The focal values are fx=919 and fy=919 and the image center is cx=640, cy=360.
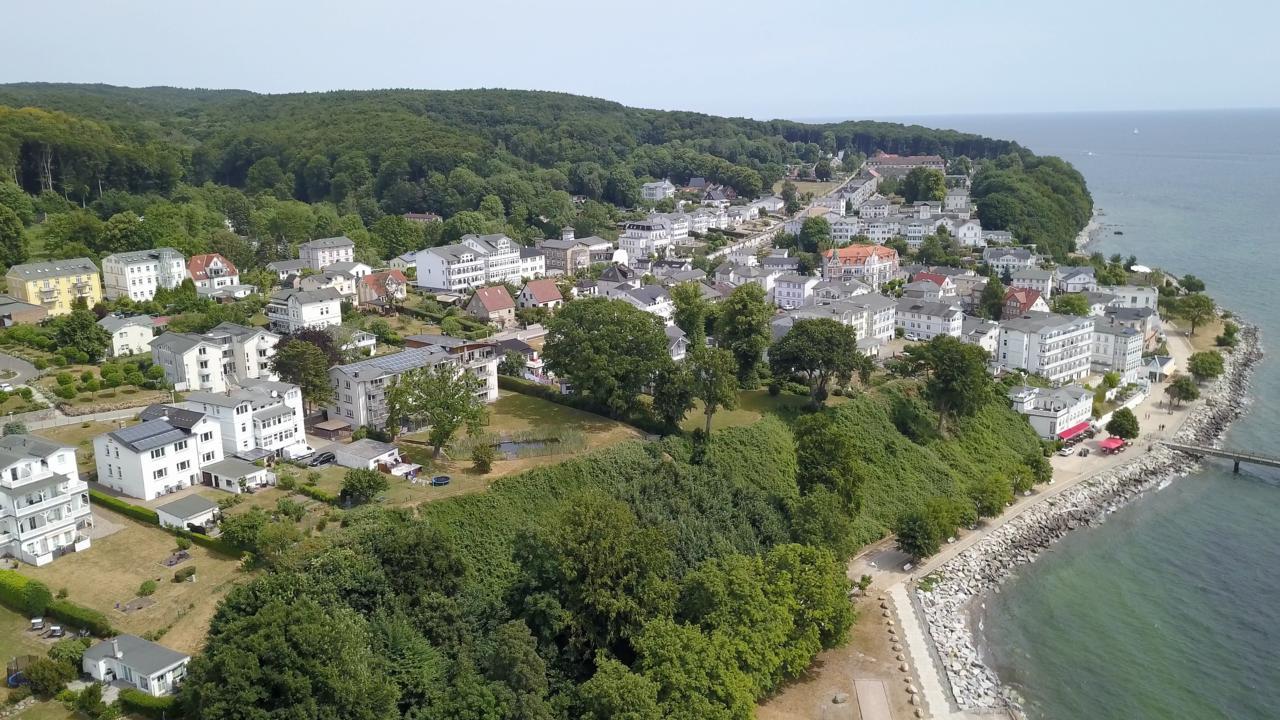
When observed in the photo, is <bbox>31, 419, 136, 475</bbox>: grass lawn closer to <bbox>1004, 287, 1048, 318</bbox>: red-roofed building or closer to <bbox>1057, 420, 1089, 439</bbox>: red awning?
<bbox>1057, 420, 1089, 439</bbox>: red awning

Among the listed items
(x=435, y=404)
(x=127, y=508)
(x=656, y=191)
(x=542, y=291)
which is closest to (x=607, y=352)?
(x=435, y=404)

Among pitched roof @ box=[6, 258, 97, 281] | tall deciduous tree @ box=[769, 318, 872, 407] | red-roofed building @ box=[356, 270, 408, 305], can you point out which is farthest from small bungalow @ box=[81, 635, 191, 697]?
red-roofed building @ box=[356, 270, 408, 305]

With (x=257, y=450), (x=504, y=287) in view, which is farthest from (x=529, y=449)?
(x=504, y=287)

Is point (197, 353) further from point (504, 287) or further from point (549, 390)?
point (504, 287)

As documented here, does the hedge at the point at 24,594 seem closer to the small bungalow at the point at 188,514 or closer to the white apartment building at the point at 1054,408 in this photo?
the small bungalow at the point at 188,514

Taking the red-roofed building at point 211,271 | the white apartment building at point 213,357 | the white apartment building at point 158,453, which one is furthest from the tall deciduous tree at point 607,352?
the red-roofed building at point 211,271

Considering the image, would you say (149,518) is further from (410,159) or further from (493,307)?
(410,159)
